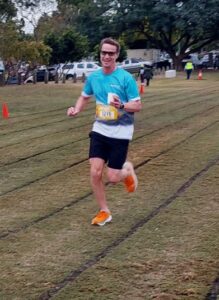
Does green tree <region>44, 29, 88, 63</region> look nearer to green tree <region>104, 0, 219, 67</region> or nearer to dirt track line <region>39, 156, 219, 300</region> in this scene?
green tree <region>104, 0, 219, 67</region>

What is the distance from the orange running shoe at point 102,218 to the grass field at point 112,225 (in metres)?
0.08

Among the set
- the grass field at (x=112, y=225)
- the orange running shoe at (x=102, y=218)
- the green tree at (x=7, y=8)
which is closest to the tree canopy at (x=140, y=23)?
the green tree at (x=7, y=8)

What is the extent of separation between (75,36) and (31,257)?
144 feet

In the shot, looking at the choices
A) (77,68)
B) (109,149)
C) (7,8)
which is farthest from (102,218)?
(77,68)

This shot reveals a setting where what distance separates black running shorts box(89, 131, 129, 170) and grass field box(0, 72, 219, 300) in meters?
0.66

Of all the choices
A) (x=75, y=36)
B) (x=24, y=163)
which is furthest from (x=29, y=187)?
(x=75, y=36)

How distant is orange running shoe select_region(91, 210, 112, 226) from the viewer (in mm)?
6578

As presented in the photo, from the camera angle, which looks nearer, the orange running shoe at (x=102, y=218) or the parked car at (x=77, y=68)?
the orange running shoe at (x=102, y=218)

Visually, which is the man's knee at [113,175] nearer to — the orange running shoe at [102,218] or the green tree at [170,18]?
the orange running shoe at [102,218]

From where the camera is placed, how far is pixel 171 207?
7297 millimetres

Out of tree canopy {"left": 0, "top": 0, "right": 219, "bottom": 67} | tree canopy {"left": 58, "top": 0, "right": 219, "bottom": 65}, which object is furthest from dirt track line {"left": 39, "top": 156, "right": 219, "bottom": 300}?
tree canopy {"left": 58, "top": 0, "right": 219, "bottom": 65}

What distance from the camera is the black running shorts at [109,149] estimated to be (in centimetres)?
642

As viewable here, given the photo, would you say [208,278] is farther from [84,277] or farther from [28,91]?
[28,91]

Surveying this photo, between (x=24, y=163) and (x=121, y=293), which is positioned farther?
(x=24, y=163)
